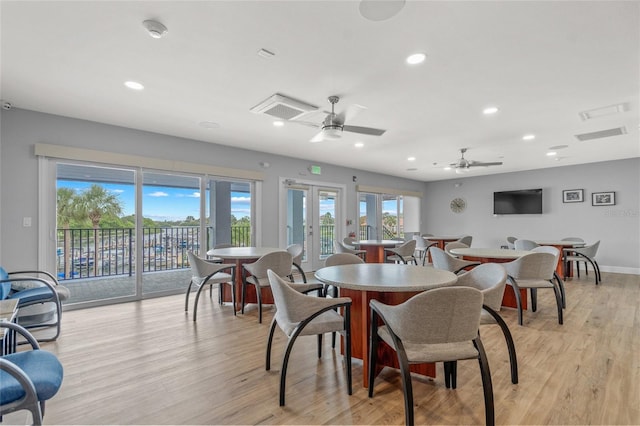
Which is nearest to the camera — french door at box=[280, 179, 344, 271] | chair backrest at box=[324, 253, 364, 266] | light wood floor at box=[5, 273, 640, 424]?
light wood floor at box=[5, 273, 640, 424]

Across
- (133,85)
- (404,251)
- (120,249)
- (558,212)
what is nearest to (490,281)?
(404,251)

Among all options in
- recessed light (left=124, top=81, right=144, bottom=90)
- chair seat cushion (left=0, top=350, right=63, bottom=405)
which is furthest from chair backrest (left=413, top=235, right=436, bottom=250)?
chair seat cushion (left=0, top=350, right=63, bottom=405)

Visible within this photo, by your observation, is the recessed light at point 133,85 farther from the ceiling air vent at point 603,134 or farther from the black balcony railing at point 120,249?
the ceiling air vent at point 603,134

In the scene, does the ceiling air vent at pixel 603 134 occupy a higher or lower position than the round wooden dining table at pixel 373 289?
higher

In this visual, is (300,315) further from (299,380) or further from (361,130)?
(361,130)

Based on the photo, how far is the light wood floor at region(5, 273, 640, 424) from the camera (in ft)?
5.98

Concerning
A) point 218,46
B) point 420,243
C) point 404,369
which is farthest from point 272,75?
point 420,243

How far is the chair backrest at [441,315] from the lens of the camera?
4.97ft

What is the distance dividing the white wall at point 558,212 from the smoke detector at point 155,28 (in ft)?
29.7

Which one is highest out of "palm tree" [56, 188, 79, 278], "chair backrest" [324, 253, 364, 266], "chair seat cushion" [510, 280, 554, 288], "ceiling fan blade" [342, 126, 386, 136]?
"ceiling fan blade" [342, 126, 386, 136]

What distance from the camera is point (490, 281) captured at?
2.22 meters

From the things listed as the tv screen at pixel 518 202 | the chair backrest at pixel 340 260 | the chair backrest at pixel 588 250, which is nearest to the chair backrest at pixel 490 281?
the chair backrest at pixel 340 260

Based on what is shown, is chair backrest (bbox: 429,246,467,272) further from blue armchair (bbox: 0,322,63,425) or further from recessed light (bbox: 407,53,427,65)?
blue armchair (bbox: 0,322,63,425)

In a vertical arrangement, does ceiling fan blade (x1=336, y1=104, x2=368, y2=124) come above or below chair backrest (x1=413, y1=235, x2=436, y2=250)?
above
